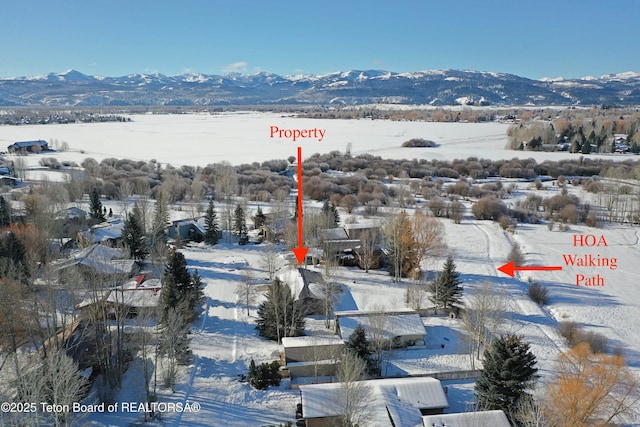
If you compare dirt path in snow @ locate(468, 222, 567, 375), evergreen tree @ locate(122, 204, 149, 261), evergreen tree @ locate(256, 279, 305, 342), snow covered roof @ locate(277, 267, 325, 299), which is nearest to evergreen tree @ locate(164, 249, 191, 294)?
evergreen tree @ locate(256, 279, 305, 342)

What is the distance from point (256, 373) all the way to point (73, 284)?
26.7 feet

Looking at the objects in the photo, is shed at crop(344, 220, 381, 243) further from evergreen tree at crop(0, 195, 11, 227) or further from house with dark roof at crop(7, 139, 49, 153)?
house with dark roof at crop(7, 139, 49, 153)

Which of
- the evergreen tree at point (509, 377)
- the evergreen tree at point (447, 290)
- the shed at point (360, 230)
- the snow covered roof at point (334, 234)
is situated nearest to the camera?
the evergreen tree at point (509, 377)

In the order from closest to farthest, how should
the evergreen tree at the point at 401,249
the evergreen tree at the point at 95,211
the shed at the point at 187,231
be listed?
the evergreen tree at the point at 401,249, the shed at the point at 187,231, the evergreen tree at the point at 95,211

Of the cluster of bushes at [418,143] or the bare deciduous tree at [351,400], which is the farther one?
the cluster of bushes at [418,143]

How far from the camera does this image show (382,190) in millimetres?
52312

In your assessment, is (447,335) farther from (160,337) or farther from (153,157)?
(153,157)

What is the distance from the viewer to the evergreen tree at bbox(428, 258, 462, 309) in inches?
941

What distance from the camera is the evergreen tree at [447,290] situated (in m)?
23.9

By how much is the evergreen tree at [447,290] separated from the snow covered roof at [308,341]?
6851 millimetres

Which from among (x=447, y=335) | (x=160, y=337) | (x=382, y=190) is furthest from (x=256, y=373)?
(x=382, y=190)

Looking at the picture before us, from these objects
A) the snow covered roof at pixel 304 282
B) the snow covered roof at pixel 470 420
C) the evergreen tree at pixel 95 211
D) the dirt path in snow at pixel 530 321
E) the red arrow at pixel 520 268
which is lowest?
the dirt path in snow at pixel 530 321

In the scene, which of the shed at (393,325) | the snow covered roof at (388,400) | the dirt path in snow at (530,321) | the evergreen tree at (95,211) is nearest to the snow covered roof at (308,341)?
the shed at (393,325)

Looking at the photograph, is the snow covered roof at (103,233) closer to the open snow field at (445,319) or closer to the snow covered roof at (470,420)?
the open snow field at (445,319)
